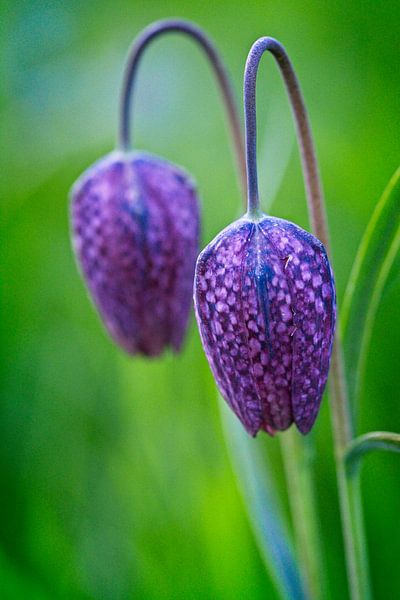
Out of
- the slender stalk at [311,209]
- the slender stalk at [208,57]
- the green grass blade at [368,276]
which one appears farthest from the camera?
the slender stalk at [208,57]

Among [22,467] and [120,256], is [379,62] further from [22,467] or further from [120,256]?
[22,467]

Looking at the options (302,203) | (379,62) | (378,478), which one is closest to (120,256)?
(378,478)

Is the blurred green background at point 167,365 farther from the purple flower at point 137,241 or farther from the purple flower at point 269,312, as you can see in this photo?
the purple flower at point 269,312

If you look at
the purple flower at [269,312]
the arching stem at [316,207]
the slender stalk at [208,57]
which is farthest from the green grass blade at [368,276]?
the slender stalk at [208,57]

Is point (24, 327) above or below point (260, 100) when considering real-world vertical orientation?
below

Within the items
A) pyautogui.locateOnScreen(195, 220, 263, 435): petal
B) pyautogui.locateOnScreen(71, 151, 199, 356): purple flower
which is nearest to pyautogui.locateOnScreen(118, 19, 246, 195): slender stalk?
pyautogui.locateOnScreen(71, 151, 199, 356): purple flower

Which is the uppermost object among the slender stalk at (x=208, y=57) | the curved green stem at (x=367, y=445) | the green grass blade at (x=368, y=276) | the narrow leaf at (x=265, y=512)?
the slender stalk at (x=208, y=57)

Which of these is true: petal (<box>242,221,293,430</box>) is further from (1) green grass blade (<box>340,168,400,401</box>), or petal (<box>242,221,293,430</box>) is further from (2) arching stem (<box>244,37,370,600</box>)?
(1) green grass blade (<box>340,168,400,401</box>)

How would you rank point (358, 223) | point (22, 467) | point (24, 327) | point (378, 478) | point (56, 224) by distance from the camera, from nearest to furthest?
point (378, 478) < point (358, 223) < point (22, 467) < point (24, 327) < point (56, 224)
